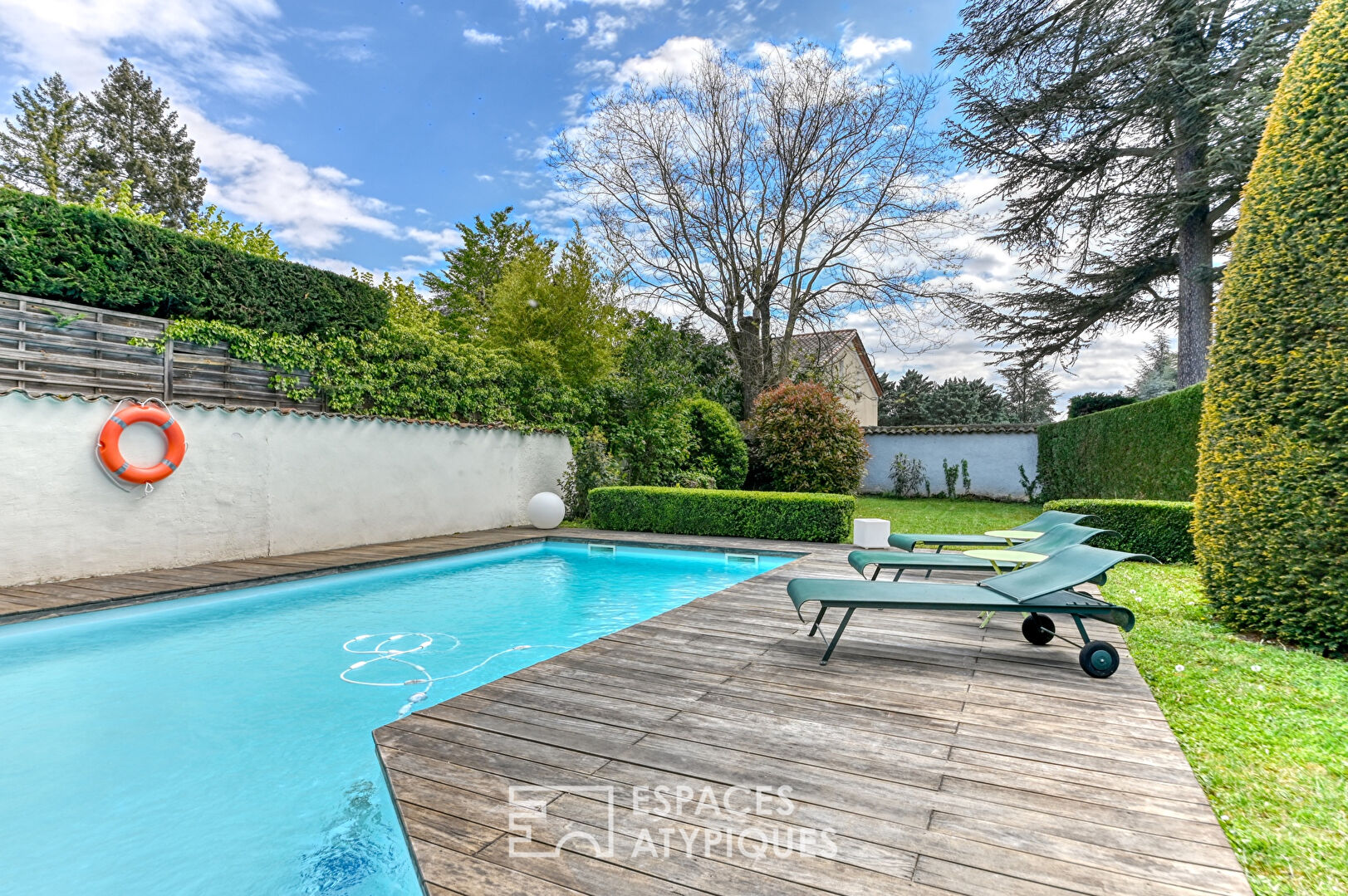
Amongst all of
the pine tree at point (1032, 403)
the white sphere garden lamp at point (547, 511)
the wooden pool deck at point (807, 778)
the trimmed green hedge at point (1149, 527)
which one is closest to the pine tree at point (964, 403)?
the pine tree at point (1032, 403)

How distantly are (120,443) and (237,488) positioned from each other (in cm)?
138

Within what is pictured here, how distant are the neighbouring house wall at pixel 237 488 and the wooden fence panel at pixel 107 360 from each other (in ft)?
2.54

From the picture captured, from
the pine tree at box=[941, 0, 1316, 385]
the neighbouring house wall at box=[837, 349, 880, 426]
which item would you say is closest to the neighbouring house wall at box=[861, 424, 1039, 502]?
the pine tree at box=[941, 0, 1316, 385]

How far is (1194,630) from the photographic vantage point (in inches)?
173

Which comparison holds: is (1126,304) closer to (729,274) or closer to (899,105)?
(899,105)

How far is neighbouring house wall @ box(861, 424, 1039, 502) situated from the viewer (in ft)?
59.7

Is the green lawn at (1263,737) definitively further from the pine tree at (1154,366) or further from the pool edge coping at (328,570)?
the pine tree at (1154,366)

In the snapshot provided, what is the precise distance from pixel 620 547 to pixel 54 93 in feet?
101

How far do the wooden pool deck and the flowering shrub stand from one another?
912 centimetres

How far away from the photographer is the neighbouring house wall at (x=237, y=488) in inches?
241

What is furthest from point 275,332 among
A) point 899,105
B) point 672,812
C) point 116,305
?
point 899,105
